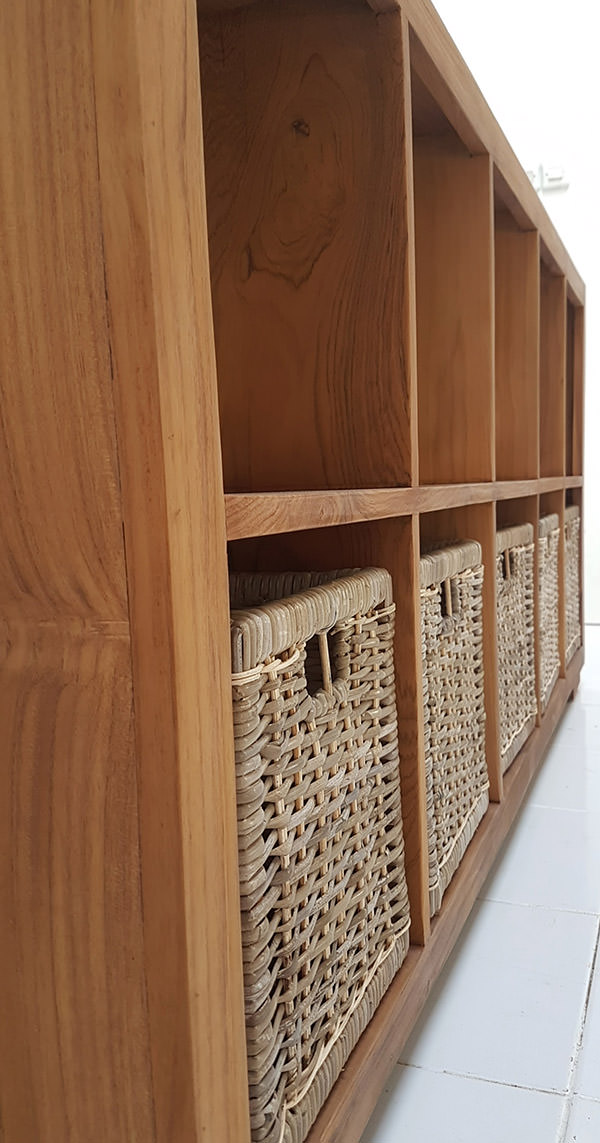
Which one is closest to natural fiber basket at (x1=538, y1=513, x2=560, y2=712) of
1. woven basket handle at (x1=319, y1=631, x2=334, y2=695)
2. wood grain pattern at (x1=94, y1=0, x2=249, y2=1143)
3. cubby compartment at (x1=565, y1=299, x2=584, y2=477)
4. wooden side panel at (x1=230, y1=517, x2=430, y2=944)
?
cubby compartment at (x1=565, y1=299, x2=584, y2=477)

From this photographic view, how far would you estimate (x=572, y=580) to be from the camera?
104 inches

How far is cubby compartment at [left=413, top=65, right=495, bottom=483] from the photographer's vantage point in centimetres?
146

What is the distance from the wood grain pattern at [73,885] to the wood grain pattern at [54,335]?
4cm

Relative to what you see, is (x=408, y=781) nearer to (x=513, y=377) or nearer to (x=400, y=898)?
(x=400, y=898)

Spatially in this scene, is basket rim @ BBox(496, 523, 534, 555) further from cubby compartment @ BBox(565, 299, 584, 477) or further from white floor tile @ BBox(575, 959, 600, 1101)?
cubby compartment @ BBox(565, 299, 584, 477)

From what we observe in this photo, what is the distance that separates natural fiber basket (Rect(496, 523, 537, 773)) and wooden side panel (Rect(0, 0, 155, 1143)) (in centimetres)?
107

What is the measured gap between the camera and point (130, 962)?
599 millimetres

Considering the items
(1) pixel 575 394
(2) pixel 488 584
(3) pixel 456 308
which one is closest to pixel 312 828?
(2) pixel 488 584

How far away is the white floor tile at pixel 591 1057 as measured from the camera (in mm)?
998

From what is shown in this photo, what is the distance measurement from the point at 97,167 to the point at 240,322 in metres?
0.60

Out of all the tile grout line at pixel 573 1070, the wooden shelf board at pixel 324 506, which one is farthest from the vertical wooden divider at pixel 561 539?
the tile grout line at pixel 573 1070

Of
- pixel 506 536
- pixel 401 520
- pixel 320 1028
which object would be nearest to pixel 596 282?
pixel 506 536

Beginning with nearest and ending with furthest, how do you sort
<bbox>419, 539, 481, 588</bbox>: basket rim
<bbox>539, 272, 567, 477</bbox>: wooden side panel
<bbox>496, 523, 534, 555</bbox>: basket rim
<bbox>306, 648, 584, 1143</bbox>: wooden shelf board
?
<bbox>306, 648, 584, 1143</bbox>: wooden shelf board, <bbox>419, 539, 481, 588</bbox>: basket rim, <bbox>496, 523, 534, 555</bbox>: basket rim, <bbox>539, 272, 567, 477</bbox>: wooden side panel

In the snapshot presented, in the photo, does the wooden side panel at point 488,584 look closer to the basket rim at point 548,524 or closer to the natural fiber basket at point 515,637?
the natural fiber basket at point 515,637
